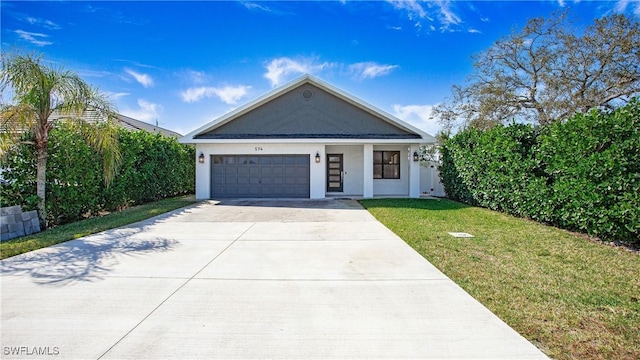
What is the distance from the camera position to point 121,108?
972cm

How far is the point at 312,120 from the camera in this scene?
1551 cm

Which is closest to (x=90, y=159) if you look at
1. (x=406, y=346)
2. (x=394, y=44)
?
(x=406, y=346)

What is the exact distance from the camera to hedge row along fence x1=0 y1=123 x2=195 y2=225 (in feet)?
25.7

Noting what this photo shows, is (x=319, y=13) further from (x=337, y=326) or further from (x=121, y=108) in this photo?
(x=337, y=326)

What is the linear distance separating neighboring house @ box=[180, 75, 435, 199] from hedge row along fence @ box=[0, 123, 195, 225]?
275 cm

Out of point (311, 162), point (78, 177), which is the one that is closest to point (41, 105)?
point (78, 177)

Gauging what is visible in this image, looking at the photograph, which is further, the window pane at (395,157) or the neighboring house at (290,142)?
the window pane at (395,157)

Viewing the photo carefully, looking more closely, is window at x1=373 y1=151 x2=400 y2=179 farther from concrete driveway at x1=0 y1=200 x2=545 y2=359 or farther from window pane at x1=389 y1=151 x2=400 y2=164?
concrete driveway at x1=0 y1=200 x2=545 y2=359

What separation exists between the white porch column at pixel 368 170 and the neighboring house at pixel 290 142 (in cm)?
5

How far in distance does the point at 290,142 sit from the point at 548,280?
11.9m

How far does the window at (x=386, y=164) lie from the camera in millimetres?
17312

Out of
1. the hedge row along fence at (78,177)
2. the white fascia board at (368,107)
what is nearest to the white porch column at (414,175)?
the white fascia board at (368,107)

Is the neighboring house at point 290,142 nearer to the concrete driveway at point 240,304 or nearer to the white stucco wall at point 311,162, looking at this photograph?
the white stucco wall at point 311,162

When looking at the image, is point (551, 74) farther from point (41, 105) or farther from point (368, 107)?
point (41, 105)
